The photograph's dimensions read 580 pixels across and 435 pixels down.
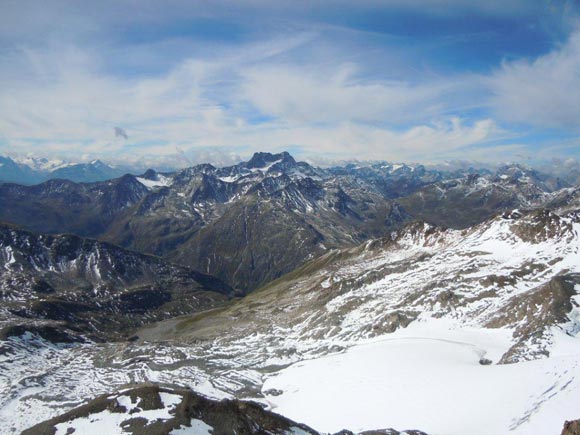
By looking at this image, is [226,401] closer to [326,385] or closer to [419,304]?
[326,385]

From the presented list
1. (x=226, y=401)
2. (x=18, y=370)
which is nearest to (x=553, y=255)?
(x=226, y=401)

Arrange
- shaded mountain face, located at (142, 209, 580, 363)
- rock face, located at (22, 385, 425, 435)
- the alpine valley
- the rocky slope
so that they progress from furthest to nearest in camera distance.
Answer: shaded mountain face, located at (142, 209, 580, 363) < the rocky slope < the alpine valley < rock face, located at (22, 385, 425, 435)

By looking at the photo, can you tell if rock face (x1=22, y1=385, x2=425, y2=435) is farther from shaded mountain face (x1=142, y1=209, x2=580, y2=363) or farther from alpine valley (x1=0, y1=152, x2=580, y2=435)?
shaded mountain face (x1=142, y1=209, x2=580, y2=363)

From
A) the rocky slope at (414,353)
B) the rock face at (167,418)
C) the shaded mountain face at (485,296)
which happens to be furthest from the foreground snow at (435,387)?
the rock face at (167,418)

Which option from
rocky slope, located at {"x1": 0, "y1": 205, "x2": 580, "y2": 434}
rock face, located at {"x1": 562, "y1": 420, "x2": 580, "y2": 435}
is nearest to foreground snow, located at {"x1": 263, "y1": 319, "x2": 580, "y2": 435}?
rocky slope, located at {"x1": 0, "y1": 205, "x2": 580, "y2": 434}

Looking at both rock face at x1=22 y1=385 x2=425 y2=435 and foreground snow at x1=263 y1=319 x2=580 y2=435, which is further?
foreground snow at x1=263 y1=319 x2=580 y2=435
